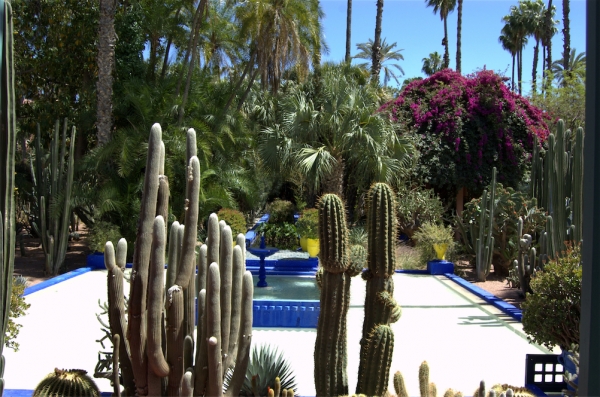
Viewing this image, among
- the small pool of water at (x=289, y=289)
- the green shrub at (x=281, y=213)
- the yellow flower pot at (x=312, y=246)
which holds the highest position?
the green shrub at (x=281, y=213)

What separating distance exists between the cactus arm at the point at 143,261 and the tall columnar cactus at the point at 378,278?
5.27 feet

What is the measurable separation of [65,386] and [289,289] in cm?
711

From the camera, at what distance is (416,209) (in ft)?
55.6

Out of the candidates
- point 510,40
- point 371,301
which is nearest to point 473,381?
point 371,301

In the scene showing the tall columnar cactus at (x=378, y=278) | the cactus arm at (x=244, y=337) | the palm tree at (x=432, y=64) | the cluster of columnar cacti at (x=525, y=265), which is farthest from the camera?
the palm tree at (x=432, y=64)

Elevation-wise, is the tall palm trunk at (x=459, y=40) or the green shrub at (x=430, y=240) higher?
the tall palm trunk at (x=459, y=40)

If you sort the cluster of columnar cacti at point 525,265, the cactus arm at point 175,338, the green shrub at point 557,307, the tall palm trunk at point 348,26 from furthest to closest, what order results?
1. the tall palm trunk at point 348,26
2. the cluster of columnar cacti at point 525,265
3. the green shrub at point 557,307
4. the cactus arm at point 175,338

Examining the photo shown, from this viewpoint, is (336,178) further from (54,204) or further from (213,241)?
(213,241)

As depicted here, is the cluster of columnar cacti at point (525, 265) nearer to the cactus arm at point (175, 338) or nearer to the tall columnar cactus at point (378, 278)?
the tall columnar cactus at point (378, 278)

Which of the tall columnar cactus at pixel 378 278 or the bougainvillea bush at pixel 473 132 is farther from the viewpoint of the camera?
the bougainvillea bush at pixel 473 132

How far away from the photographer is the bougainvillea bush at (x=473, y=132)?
17.5 meters

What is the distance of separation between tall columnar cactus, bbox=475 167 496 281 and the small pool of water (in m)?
3.69

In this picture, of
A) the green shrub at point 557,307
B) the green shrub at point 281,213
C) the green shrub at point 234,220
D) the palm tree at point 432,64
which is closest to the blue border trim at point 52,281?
the green shrub at point 234,220

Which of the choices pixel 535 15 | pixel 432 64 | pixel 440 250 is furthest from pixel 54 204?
pixel 432 64
